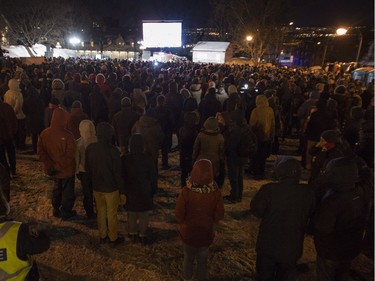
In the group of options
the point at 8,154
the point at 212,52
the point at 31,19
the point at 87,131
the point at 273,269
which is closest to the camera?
the point at 273,269

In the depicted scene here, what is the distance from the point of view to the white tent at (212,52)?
3741 centimetres

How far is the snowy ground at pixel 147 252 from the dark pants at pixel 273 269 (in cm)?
89

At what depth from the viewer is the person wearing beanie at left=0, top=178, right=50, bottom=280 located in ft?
7.02

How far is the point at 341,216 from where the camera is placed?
310 cm

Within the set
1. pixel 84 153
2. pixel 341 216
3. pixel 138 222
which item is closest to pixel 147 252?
pixel 138 222

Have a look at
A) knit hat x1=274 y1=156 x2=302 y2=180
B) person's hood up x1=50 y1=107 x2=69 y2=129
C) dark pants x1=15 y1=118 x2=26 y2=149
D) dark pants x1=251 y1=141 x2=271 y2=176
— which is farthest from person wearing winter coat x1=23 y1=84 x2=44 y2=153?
knit hat x1=274 y1=156 x2=302 y2=180

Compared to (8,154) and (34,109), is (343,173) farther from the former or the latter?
(34,109)

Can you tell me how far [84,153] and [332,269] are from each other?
3.65 meters

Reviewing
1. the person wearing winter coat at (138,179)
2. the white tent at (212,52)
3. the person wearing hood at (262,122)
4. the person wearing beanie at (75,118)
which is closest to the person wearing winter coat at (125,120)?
the person wearing beanie at (75,118)

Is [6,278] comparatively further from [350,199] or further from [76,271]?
[350,199]

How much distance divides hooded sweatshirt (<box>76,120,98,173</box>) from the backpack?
2.46m

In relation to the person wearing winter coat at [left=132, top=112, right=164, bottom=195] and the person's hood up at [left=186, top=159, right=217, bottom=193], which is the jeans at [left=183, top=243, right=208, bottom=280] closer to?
the person's hood up at [left=186, top=159, right=217, bottom=193]

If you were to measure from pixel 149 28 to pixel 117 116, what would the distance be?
39837 millimetres

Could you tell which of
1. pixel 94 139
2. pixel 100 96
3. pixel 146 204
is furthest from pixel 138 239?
pixel 100 96
